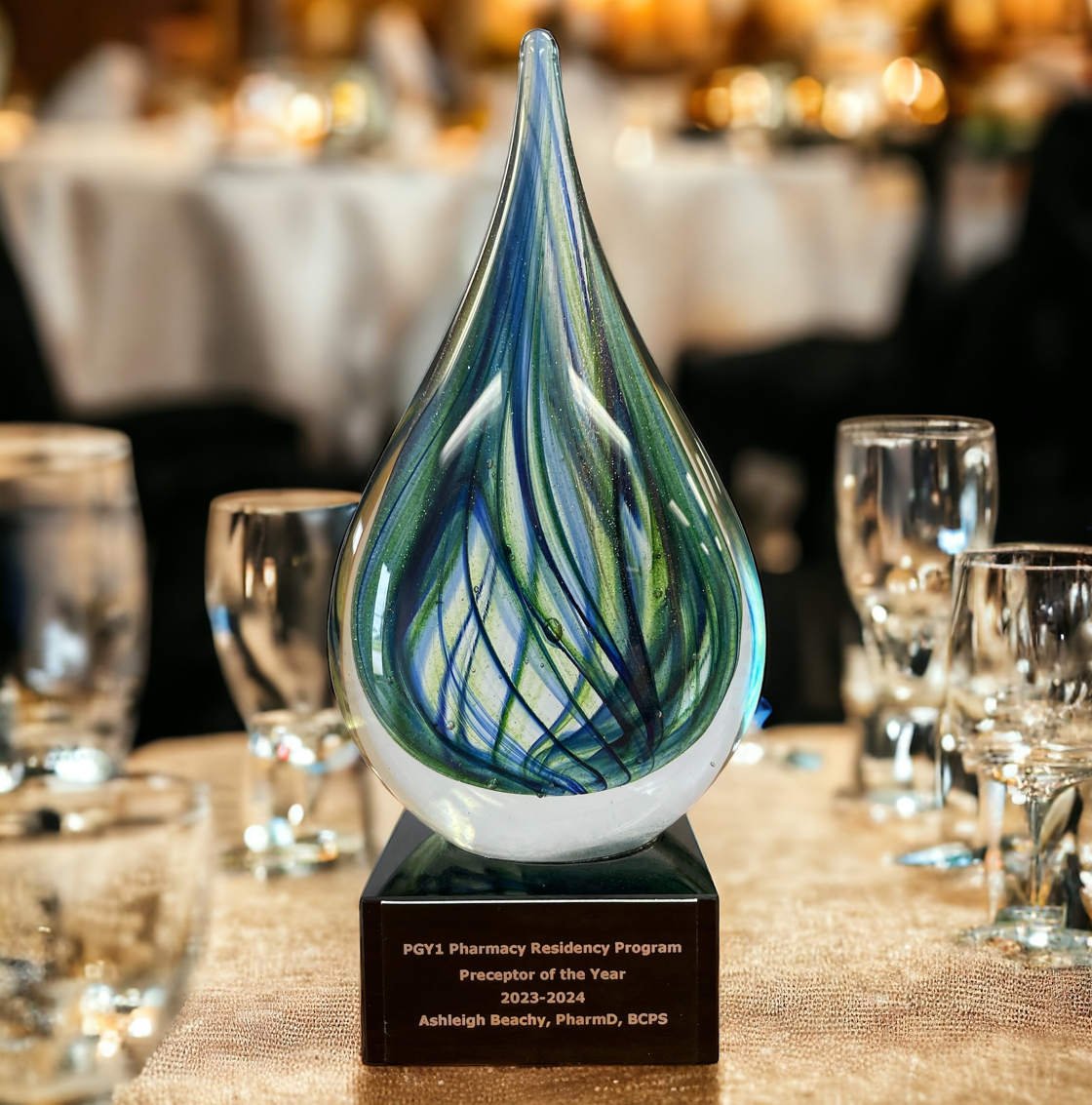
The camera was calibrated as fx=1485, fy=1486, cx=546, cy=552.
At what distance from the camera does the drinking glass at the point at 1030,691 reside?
21.0 inches

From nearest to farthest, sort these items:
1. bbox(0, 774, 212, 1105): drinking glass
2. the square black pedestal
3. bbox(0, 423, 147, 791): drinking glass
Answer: bbox(0, 774, 212, 1105): drinking glass, the square black pedestal, bbox(0, 423, 147, 791): drinking glass

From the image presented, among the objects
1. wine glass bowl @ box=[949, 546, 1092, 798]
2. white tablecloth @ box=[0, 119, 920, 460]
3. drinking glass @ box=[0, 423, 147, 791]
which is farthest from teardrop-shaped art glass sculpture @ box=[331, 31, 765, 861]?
white tablecloth @ box=[0, 119, 920, 460]

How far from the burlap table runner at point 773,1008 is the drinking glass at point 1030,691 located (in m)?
0.03

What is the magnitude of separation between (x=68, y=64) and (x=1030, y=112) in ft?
9.24

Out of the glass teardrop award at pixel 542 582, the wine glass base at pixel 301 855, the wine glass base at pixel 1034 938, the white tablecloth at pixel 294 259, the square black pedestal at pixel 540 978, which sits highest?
the white tablecloth at pixel 294 259

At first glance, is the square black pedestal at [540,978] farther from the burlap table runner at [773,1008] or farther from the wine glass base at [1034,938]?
the wine glass base at [1034,938]

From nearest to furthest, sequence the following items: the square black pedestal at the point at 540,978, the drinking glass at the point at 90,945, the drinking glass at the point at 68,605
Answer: the drinking glass at the point at 90,945
the square black pedestal at the point at 540,978
the drinking glass at the point at 68,605

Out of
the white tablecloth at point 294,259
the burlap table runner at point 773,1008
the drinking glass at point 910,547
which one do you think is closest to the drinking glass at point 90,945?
the burlap table runner at point 773,1008

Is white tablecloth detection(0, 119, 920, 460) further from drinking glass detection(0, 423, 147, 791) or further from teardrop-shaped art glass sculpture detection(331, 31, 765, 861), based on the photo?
teardrop-shaped art glass sculpture detection(331, 31, 765, 861)

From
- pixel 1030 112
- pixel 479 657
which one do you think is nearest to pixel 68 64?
pixel 1030 112

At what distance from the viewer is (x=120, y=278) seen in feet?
6.31

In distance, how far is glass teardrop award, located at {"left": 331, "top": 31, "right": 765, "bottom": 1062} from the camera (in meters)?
0.47

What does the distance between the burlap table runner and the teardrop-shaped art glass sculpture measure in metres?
0.08

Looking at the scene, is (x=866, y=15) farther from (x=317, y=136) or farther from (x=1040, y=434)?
(x=1040, y=434)
